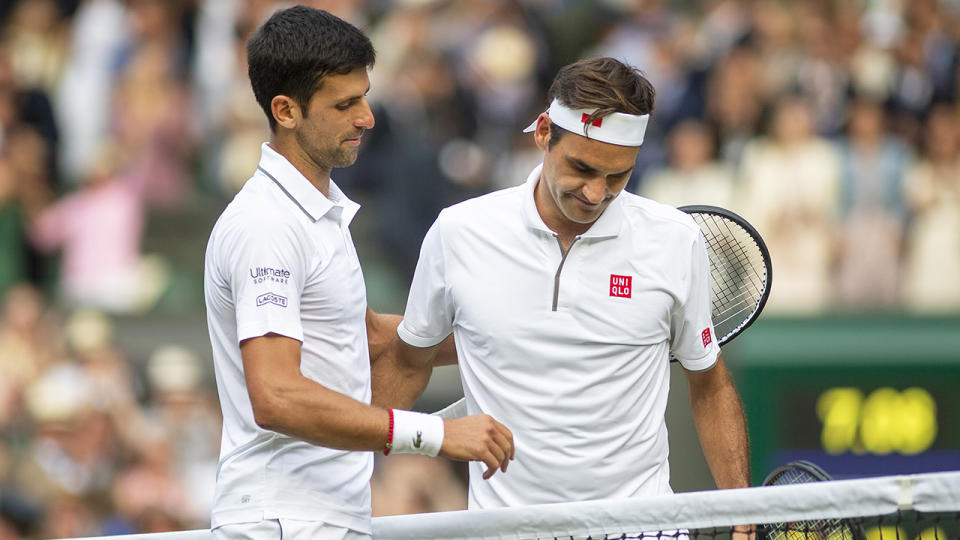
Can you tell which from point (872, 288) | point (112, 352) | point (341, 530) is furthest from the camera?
point (112, 352)

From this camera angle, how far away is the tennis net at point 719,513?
147 inches

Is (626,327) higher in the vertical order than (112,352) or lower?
lower

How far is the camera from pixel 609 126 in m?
3.97

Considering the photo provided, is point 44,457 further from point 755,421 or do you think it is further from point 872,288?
point 872,288

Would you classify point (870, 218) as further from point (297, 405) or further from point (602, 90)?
point (297, 405)

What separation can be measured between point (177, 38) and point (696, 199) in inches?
177

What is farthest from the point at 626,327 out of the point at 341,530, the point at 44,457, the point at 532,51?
the point at 532,51

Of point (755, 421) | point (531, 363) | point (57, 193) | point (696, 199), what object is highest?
point (57, 193)

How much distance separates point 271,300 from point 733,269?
1635mm

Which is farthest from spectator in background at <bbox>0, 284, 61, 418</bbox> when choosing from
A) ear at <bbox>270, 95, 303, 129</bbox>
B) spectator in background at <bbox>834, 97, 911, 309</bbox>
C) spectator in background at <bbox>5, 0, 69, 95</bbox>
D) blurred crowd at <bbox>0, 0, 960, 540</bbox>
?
ear at <bbox>270, 95, 303, 129</bbox>

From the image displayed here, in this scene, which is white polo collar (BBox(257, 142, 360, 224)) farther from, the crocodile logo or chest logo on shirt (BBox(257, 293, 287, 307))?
the crocodile logo

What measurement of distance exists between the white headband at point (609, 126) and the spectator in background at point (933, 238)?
539 cm

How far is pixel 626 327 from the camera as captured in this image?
4.04m

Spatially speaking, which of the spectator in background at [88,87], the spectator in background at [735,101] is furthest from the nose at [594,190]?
the spectator in background at [88,87]
